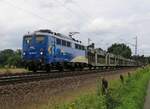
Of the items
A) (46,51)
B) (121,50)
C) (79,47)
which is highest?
(121,50)

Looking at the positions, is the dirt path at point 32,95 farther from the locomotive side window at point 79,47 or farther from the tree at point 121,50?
the tree at point 121,50

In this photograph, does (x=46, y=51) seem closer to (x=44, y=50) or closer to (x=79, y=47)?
(x=44, y=50)

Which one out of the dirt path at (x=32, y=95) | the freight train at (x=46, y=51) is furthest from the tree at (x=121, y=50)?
the dirt path at (x=32, y=95)

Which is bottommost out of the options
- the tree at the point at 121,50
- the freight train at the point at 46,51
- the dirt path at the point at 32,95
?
the dirt path at the point at 32,95

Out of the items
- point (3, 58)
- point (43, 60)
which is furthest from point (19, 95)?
point (3, 58)

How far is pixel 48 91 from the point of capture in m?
19.1

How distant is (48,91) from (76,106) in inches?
276

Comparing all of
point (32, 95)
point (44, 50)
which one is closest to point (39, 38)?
point (44, 50)

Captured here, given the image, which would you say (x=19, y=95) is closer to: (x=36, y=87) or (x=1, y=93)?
(x=1, y=93)

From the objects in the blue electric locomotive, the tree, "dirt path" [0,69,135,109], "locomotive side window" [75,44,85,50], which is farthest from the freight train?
the tree

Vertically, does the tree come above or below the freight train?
above

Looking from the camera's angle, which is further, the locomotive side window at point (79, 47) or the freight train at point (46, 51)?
the locomotive side window at point (79, 47)

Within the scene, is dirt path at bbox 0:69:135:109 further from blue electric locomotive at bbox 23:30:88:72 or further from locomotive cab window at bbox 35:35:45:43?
locomotive cab window at bbox 35:35:45:43

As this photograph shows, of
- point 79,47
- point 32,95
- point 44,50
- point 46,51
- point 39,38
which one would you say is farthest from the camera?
point 79,47
